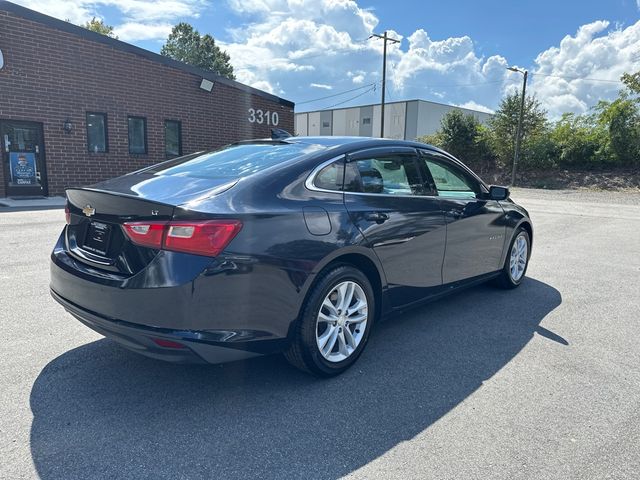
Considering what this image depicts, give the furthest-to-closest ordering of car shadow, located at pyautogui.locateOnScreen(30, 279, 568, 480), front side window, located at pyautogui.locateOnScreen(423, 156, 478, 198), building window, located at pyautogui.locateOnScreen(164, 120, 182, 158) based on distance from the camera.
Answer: building window, located at pyautogui.locateOnScreen(164, 120, 182, 158)
front side window, located at pyautogui.locateOnScreen(423, 156, 478, 198)
car shadow, located at pyautogui.locateOnScreen(30, 279, 568, 480)

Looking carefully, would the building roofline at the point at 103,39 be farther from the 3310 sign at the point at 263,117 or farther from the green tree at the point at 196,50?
the green tree at the point at 196,50

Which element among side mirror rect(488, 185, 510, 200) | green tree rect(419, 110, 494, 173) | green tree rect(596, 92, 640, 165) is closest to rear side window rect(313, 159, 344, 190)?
side mirror rect(488, 185, 510, 200)

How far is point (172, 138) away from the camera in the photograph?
16.6 meters

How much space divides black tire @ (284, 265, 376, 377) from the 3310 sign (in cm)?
1639

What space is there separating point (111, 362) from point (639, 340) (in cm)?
415

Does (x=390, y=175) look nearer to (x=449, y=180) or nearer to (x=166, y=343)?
(x=449, y=180)

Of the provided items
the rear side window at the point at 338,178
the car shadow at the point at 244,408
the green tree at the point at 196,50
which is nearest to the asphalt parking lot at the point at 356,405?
the car shadow at the point at 244,408

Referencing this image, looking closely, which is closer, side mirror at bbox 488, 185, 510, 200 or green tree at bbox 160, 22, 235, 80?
side mirror at bbox 488, 185, 510, 200

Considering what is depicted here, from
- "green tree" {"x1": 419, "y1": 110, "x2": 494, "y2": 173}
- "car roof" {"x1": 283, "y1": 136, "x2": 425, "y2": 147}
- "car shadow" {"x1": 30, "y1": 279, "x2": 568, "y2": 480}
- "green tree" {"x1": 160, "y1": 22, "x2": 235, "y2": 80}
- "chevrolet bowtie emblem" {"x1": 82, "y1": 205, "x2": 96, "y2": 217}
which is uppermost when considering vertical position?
"green tree" {"x1": 160, "y1": 22, "x2": 235, "y2": 80}

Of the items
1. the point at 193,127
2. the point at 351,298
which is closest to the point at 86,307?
the point at 351,298

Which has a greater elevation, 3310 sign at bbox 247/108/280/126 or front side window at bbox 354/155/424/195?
3310 sign at bbox 247/108/280/126

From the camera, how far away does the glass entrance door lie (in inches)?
516

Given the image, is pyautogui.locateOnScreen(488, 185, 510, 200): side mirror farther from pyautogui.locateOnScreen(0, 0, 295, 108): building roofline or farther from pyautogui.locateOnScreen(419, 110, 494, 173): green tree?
pyautogui.locateOnScreen(419, 110, 494, 173): green tree

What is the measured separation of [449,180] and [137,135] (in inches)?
541
